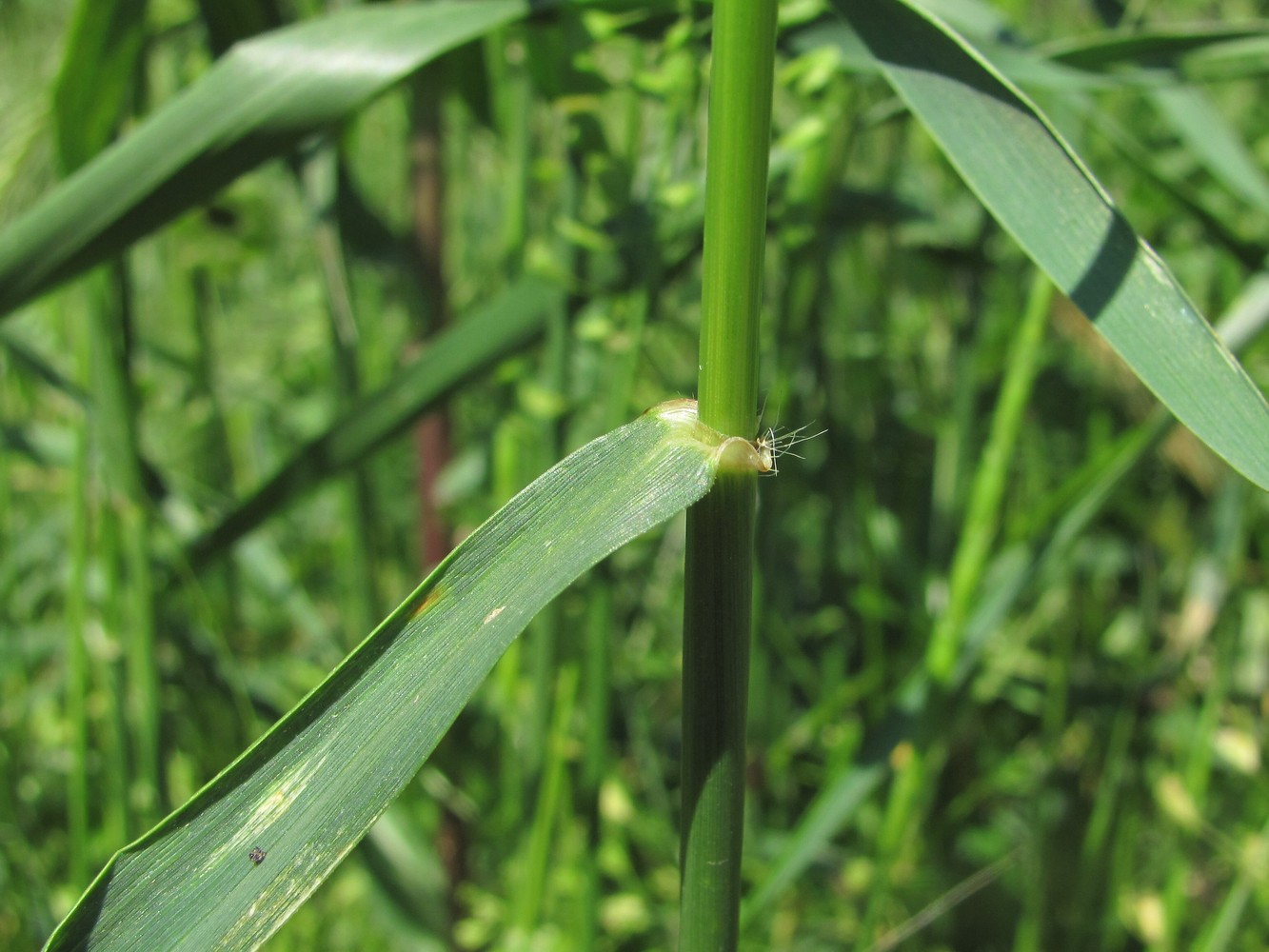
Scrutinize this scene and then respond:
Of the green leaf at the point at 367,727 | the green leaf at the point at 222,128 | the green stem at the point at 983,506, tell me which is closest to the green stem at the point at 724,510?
the green leaf at the point at 367,727

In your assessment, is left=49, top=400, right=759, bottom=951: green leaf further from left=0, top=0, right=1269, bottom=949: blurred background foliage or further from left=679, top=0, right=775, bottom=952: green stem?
left=0, top=0, right=1269, bottom=949: blurred background foliage

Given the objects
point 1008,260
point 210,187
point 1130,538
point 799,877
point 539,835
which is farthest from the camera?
point 1130,538

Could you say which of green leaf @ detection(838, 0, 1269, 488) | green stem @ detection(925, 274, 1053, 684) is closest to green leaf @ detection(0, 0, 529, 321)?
green leaf @ detection(838, 0, 1269, 488)

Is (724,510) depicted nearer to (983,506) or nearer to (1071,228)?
(1071,228)

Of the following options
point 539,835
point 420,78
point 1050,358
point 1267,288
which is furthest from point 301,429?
point 1267,288

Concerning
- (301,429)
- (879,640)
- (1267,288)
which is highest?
(1267,288)

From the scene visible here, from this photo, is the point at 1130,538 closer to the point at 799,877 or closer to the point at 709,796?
the point at 799,877
